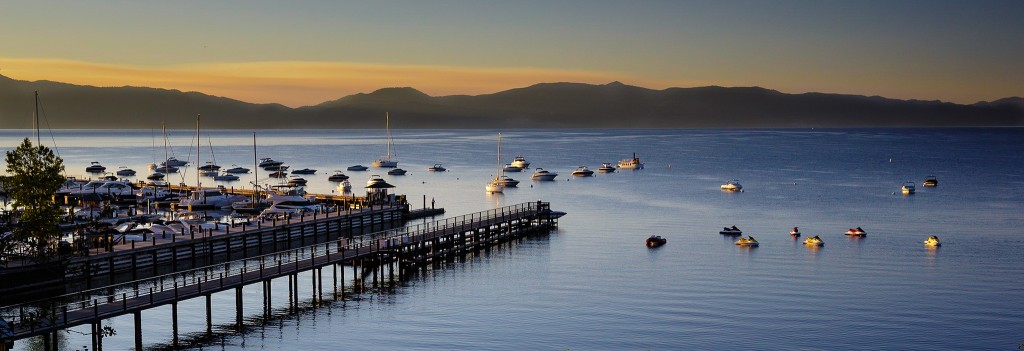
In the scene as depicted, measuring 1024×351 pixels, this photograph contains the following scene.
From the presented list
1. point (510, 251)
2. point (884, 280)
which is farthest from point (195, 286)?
point (884, 280)

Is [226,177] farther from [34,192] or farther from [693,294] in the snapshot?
[693,294]

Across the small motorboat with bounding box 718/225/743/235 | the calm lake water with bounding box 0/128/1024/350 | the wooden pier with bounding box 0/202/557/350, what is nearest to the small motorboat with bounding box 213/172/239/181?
the calm lake water with bounding box 0/128/1024/350

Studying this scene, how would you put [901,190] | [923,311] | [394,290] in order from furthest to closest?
[901,190] < [394,290] < [923,311]

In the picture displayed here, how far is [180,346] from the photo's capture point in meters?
41.4

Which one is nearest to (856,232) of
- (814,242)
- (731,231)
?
(814,242)

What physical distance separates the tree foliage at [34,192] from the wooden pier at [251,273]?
345 centimetres

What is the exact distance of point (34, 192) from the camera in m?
49.6

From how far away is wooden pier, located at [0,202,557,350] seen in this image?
3734cm

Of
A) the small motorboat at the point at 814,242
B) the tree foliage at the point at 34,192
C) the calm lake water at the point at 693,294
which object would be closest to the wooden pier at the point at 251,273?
the calm lake water at the point at 693,294

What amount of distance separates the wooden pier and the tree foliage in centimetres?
345

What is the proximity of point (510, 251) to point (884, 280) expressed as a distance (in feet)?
83.0

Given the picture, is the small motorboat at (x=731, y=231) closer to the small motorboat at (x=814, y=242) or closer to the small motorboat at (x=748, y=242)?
the small motorboat at (x=748, y=242)

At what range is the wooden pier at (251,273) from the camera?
37344 millimetres

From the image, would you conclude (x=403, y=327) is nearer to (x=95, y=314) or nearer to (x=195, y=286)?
(x=195, y=286)
